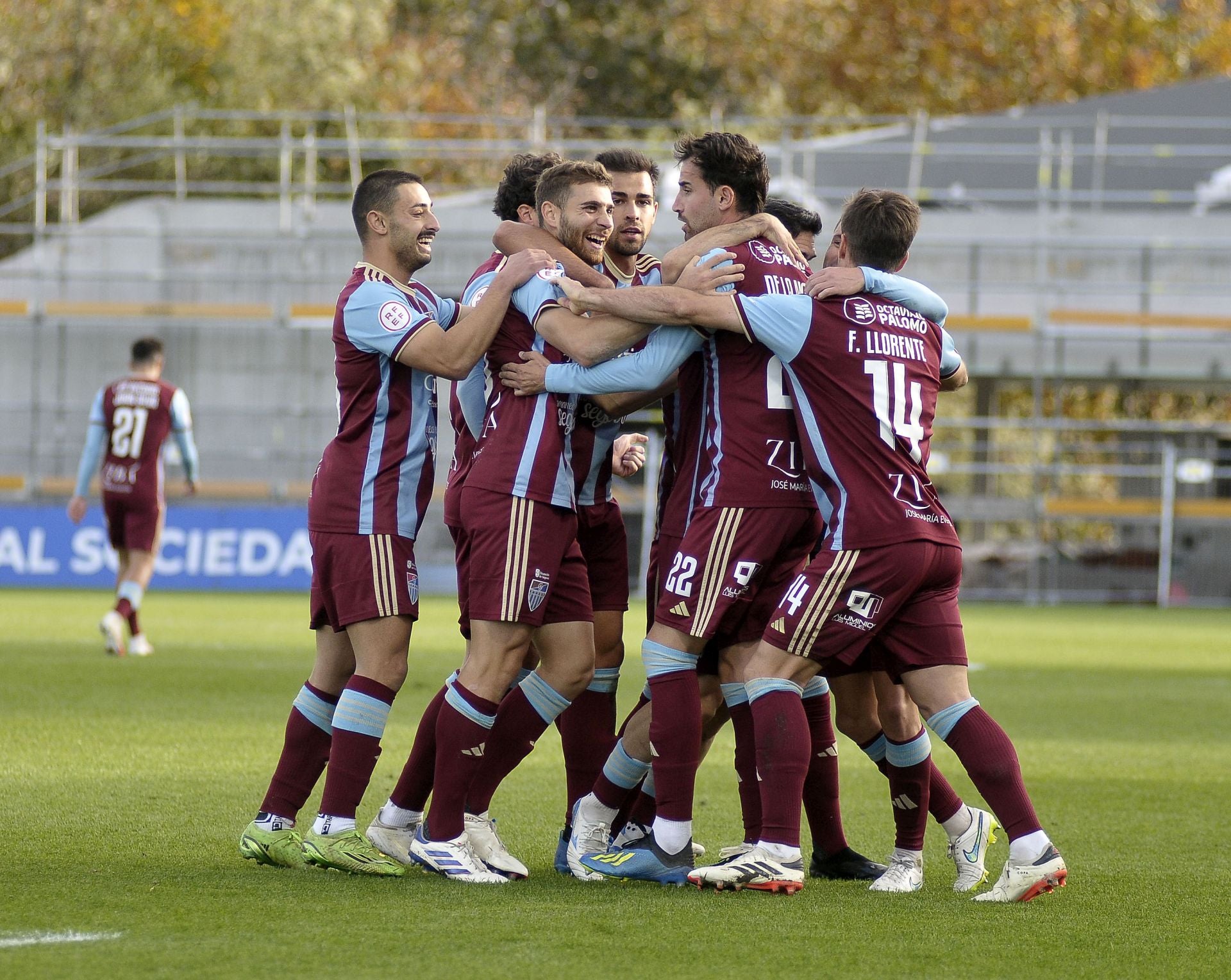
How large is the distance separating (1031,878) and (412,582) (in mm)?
2033

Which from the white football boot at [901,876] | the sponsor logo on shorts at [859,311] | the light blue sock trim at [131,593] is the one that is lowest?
the light blue sock trim at [131,593]

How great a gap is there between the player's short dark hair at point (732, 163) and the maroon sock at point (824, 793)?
63.0 inches

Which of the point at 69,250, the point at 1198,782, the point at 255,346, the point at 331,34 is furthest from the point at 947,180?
the point at 1198,782

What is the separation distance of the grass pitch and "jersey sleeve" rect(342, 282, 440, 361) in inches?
63.4

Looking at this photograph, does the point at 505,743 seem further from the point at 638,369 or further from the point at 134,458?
the point at 134,458

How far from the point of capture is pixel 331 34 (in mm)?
36875

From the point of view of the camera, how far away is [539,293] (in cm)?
528

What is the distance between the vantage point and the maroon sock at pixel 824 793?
18.0ft

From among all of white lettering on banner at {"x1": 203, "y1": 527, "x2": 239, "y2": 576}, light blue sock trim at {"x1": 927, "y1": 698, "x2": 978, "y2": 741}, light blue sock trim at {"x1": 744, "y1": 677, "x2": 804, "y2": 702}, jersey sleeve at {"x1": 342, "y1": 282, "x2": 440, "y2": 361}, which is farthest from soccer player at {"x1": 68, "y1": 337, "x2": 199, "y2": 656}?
light blue sock trim at {"x1": 927, "y1": 698, "x2": 978, "y2": 741}

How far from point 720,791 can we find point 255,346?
18.7m

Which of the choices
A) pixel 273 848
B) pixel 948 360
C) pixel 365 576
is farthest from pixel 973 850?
pixel 273 848

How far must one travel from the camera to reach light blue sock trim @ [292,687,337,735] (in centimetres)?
557

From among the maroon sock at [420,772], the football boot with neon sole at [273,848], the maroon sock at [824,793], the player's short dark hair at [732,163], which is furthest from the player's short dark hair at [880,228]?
the football boot with neon sole at [273,848]

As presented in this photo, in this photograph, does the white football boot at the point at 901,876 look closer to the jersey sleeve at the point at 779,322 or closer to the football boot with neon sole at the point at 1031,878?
the football boot with neon sole at the point at 1031,878
